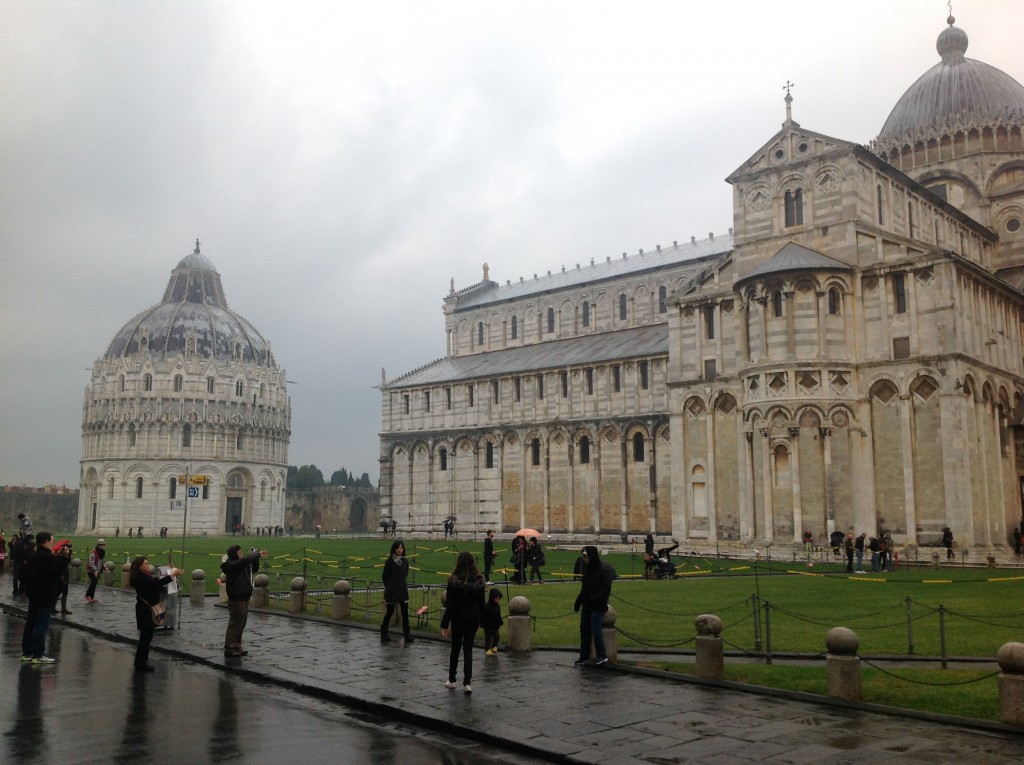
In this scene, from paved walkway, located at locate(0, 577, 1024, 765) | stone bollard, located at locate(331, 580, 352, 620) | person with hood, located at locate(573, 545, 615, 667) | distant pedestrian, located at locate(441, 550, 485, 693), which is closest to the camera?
paved walkway, located at locate(0, 577, 1024, 765)

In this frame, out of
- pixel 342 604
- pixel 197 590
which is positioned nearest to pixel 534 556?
pixel 342 604

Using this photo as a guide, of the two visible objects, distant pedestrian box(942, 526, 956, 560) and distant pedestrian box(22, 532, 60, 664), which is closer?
distant pedestrian box(22, 532, 60, 664)

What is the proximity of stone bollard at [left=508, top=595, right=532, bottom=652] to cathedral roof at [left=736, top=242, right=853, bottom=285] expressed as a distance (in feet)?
89.4

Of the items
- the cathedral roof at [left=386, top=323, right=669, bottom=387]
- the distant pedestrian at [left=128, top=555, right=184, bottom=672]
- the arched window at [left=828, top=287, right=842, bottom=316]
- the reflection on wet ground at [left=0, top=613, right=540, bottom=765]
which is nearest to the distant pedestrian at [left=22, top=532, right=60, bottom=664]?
the reflection on wet ground at [left=0, top=613, right=540, bottom=765]

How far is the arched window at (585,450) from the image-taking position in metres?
58.7

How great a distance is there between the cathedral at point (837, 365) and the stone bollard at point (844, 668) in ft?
89.7

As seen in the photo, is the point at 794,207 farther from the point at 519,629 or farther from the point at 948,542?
the point at 519,629

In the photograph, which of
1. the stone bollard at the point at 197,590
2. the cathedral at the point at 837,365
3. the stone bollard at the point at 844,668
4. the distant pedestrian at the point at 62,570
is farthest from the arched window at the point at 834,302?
the distant pedestrian at the point at 62,570

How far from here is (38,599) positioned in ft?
47.6

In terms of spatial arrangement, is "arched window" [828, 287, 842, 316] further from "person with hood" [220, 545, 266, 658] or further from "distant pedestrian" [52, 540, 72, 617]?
"distant pedestrian" [52, 540, 72, 617]

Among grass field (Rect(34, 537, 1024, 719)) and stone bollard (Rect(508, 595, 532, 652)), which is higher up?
stone bollard (Rect(508, 595, 532, 652))

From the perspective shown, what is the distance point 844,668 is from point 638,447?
4566 cm

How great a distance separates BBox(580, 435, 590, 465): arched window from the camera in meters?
58.7

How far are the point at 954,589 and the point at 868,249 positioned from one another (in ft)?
63.0
